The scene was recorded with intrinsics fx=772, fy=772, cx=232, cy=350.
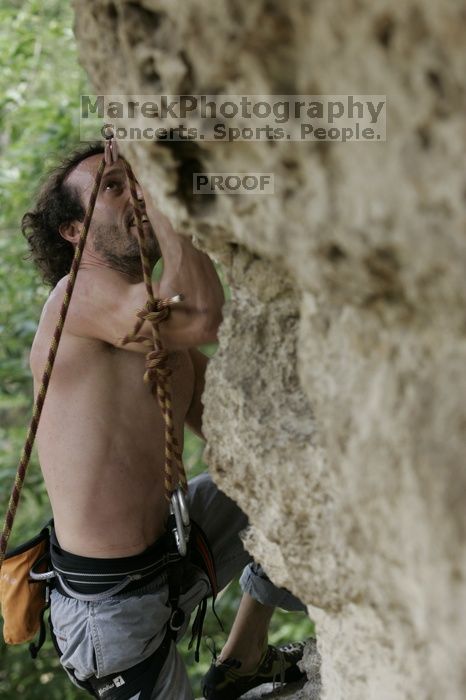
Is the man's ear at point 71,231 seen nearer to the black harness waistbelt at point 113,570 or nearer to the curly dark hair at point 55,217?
the curly dark hair at point 55,217

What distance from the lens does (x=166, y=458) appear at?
2.04 metres

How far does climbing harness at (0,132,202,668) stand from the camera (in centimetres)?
190

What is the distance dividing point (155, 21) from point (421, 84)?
0.52 m

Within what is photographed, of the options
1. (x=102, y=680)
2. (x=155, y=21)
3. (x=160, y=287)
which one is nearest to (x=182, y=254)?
(x=160, y=287)

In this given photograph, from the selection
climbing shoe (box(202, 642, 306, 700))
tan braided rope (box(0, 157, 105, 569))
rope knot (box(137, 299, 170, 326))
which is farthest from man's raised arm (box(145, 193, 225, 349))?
climbing shoe (box(202, 642, 306, 700))

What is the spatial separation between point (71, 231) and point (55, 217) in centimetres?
8

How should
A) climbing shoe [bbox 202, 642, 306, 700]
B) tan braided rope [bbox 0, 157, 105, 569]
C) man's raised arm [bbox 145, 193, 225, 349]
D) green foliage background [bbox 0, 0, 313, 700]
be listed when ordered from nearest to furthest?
man's raised arm [bbox 145, 193, 225, 349] → tan braided rope [bbox 0, 157, 105, 569] → climbing shoe [bbox 202, 642, 306, 700] → green foliage background [bbox 0, 0, 313, 700]

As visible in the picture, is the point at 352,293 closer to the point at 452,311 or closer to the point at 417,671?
the point at 452,311

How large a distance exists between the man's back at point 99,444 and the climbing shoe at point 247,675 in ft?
2.29

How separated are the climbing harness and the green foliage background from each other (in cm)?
161

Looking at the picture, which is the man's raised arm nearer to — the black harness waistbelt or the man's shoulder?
the man's shoulder

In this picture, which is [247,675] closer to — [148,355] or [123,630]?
[123,630]

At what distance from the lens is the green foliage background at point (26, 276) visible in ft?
14.4

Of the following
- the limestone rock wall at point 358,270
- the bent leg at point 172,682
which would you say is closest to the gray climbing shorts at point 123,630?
the bent leg at point 172,682
